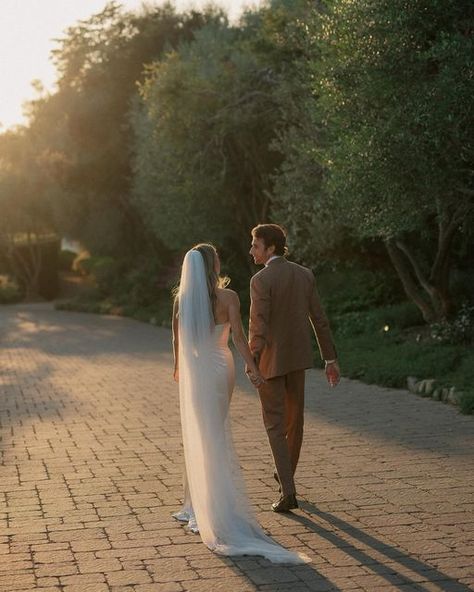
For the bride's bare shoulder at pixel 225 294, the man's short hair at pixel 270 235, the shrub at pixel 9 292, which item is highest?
the man's short hair at pixel 270 235

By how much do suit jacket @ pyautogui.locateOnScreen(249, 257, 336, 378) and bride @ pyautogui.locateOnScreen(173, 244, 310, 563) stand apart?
33 centimetres

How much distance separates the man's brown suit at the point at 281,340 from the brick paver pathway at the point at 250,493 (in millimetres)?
614

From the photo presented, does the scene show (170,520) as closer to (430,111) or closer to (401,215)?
(430,111)

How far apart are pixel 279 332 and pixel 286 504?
3.85 feet

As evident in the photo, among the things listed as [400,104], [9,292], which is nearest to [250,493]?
[400,104]

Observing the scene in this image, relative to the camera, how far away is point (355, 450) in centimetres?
959

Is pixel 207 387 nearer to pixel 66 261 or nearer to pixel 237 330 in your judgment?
pixel 237 330

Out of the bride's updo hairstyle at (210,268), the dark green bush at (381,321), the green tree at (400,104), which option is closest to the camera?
the bride's updo hairstyle at (210,268)

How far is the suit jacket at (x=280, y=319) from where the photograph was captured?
735 centimetres

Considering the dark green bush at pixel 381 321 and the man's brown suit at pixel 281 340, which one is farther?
the dark green bush at pixel 381 321

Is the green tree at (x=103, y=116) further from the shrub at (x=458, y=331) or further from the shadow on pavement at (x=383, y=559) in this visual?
the shadow on pavement at (x=383, y=559)

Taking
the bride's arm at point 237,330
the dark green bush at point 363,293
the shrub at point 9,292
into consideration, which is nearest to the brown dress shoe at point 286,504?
the bride's arm at point 237,330

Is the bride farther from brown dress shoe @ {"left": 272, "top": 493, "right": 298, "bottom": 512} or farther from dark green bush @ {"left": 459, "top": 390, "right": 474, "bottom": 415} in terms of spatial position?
dark green bush @ {"left": 459, "top": 390, "right": 474, "bottom": 415}

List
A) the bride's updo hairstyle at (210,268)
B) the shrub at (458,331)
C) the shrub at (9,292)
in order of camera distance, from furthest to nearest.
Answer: the shrub at (9,292), the shrub at (458,331), the bride's updo hairstyle at (210,268)
